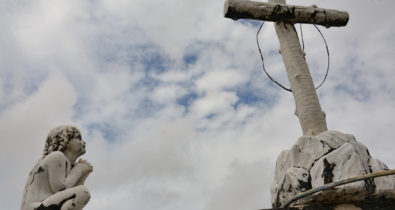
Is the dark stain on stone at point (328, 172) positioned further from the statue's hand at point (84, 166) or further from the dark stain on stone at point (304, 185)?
the statue's hand at point (84, 166)

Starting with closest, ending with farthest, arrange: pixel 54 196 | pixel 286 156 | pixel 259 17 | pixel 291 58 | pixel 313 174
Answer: pixel 54 196 → pixel 313 174 → pixel 286 156 → pixel 291 58 → pixel 259 17

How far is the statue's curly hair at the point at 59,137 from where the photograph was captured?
3.96 meters

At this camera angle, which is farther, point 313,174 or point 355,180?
point 313,174

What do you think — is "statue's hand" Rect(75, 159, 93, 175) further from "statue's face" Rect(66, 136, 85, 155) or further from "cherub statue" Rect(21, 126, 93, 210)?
"statue's face" Rect(66, 136, 85, 155)

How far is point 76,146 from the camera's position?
4.01 meters

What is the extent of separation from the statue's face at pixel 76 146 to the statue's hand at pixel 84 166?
0.35 feet

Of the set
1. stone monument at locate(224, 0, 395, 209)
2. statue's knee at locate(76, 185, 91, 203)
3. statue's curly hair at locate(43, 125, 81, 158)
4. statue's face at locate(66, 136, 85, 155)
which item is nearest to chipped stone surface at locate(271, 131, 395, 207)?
stone monument at locate(224, 0, 395, 209)

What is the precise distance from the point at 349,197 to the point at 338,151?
500 mm

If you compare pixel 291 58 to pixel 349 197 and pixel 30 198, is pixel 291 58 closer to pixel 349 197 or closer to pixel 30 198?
pixel 349 197

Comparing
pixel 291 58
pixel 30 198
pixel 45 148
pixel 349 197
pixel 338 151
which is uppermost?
pixel 291 58

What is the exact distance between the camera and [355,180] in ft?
11.9

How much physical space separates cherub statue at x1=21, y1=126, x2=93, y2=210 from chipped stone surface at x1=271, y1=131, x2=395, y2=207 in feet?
7.03

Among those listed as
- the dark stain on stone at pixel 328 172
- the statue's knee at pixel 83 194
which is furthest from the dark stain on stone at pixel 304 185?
the statue's knee at pixel 83 194

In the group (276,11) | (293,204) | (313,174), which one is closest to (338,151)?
(313,174)
